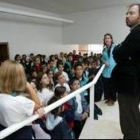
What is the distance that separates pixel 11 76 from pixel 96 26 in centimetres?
866

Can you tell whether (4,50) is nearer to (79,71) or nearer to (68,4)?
(68,4)

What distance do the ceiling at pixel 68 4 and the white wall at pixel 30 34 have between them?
0.87ft

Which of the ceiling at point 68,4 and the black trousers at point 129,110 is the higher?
the ceiling at point 68,4

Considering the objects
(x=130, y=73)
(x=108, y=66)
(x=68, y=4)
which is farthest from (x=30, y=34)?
(x=130, y=73)

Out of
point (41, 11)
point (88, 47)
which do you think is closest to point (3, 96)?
point (41, 11)

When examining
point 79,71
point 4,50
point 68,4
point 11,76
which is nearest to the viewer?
point 11,76

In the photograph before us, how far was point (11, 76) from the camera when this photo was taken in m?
1.01

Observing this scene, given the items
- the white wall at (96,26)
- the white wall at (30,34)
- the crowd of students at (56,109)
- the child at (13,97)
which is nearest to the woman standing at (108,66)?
the crowd of students at (56,109)

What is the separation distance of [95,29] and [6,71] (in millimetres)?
8664

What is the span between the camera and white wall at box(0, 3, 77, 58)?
6.75 m

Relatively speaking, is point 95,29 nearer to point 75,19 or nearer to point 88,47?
point 75,19

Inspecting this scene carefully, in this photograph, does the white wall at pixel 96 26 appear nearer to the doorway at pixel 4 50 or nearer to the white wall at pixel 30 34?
the white wall at pixel 30 34

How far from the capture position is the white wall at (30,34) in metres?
6.75

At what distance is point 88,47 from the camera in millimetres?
12430
